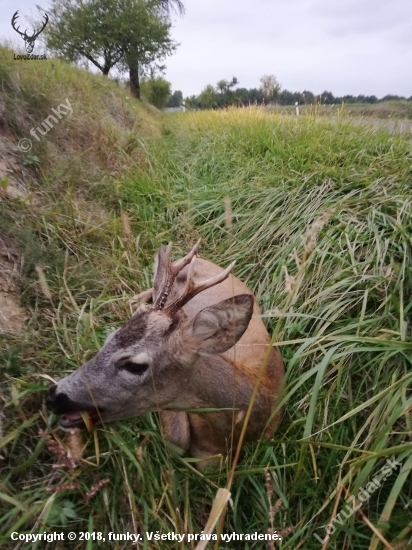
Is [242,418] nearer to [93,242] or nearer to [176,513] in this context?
[176,513]

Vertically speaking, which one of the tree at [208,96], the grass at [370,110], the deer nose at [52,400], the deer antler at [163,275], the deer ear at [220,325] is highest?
the tree at [208,96]

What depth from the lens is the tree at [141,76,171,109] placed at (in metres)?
22.1

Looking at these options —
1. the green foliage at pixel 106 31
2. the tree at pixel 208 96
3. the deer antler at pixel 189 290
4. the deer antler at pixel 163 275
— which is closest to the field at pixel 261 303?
the deer antler at pixel 189 290

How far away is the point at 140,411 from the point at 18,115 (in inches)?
137

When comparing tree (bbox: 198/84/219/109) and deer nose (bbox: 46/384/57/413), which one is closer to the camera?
deer nose (bbox: 46/384/57/413)

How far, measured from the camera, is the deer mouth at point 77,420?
2.02m

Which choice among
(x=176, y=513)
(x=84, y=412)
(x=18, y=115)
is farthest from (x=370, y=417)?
(x=18, y=115)

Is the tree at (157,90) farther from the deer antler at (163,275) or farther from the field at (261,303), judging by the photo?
the deer antler at (163,275)

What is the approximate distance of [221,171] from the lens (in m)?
5.28

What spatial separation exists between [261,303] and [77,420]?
1.60m

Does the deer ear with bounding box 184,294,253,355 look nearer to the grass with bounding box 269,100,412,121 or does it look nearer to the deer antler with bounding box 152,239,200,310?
the deer antler with bounding box 152,239,200,310

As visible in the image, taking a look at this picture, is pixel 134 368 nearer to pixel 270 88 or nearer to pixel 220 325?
pixel 220 325

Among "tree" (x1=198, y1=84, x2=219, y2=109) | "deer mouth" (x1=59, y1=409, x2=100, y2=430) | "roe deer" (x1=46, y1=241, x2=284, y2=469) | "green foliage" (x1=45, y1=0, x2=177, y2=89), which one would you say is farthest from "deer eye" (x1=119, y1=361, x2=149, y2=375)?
"tree" (x1=198, y1=84, x2=219, y2=109)

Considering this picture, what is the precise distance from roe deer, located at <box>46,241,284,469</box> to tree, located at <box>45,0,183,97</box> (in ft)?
46.2
